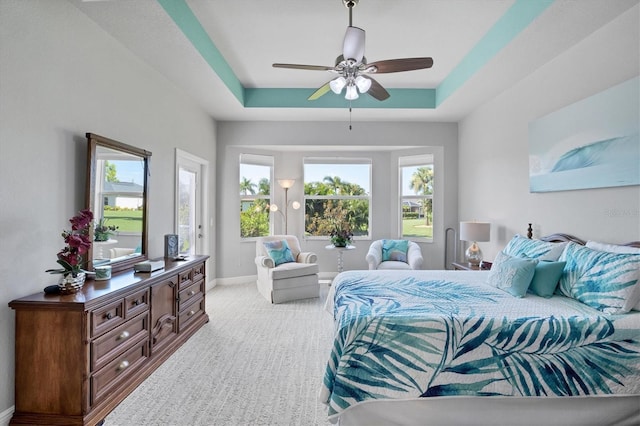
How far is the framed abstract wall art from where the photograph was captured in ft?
8.09

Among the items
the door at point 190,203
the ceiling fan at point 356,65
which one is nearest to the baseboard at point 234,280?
the door at point 190,203

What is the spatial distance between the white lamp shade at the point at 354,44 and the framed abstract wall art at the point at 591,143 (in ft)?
6.54

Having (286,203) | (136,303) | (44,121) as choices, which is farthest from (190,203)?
(44,121)

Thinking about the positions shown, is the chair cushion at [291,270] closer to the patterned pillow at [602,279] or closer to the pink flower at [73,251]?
the pink flower at [73,251]

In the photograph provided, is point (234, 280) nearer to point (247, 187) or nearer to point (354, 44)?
point (247, 187)

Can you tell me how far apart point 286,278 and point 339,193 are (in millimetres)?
2282

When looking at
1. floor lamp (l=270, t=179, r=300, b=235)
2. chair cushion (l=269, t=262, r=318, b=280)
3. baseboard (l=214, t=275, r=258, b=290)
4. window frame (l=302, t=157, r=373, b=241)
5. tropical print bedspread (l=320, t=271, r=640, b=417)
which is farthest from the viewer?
window frame (l=302, t=157, r=373, b=241)

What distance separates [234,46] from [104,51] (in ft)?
4.42

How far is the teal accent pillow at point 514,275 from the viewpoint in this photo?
2.48 m

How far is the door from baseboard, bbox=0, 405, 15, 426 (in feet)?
8.30

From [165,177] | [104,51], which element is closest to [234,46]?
[104,51]

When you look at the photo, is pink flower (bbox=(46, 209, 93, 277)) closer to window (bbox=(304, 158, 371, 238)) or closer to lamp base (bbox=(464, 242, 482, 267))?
lamp base (bbox=(464, 242, 482, 267))

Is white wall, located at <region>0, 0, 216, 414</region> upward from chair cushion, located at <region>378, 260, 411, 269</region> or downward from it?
upward

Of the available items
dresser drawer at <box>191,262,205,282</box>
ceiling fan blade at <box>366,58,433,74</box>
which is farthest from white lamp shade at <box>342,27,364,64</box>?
dresser drawer at <box>191,262,205,282</box>
